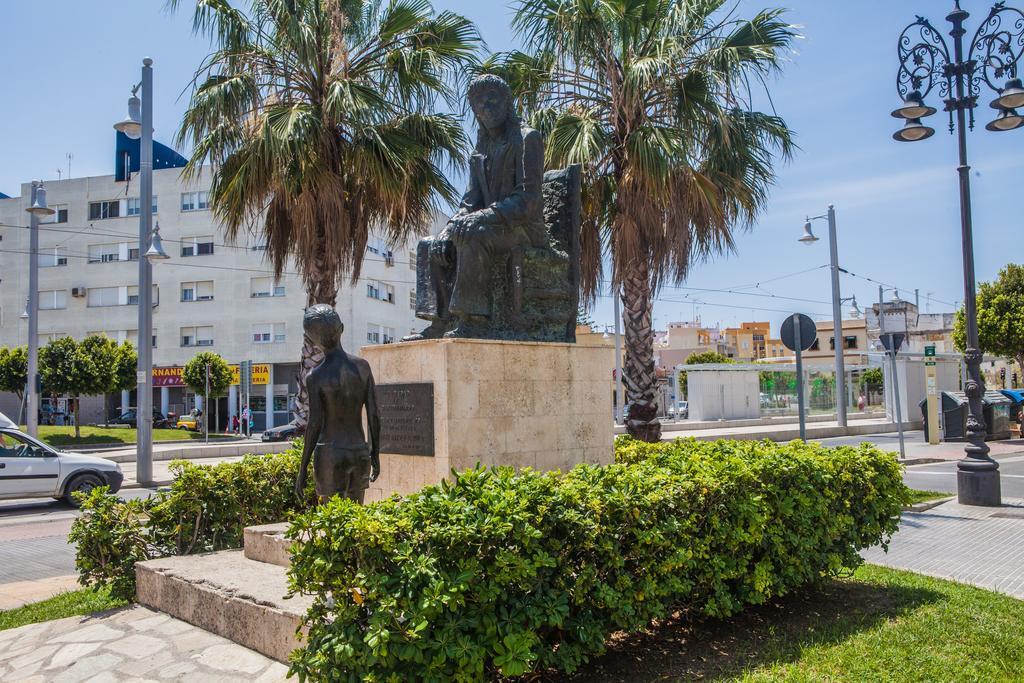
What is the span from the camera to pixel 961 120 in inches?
417

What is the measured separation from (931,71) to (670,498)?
31.9 ft

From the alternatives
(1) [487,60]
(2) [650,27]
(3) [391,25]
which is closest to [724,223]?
(2) [650,27]

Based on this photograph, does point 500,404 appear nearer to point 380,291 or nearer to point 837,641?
point 837,641

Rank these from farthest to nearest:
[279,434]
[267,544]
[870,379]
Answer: [870,379], [279,434], [267,544]

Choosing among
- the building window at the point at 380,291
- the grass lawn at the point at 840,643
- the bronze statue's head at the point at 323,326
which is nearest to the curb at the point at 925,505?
the grass lawn at the point at 840,643

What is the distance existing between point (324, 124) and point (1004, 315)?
2901cm

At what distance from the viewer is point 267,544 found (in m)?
5.57

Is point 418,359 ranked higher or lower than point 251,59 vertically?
A: lower

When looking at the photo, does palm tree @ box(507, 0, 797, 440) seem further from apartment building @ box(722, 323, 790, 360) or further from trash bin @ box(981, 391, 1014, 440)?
apartment building @ box(722, 323, 790, 360)

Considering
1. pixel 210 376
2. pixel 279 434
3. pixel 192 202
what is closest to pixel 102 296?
pixel 192 202

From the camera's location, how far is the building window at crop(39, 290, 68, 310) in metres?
43.1

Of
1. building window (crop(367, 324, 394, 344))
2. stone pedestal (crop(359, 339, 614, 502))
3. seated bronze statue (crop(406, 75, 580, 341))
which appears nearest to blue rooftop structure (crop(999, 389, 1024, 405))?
stone pedestal (crop(359, 339, 614, 502))

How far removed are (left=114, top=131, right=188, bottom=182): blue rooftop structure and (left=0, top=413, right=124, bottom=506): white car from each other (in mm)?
14762

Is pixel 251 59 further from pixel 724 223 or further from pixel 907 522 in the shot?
pixel 907 522
